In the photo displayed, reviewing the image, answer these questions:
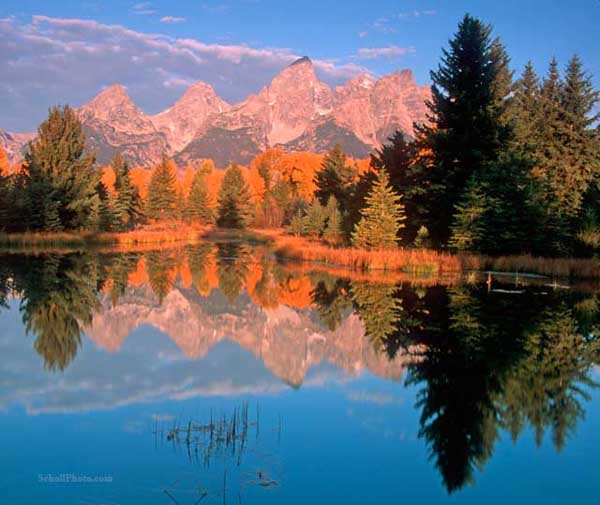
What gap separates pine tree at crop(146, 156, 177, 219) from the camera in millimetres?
76625

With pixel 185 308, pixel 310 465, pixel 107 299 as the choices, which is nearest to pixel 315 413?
pixel 310 465

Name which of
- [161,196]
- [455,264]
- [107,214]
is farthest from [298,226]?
[161,196]

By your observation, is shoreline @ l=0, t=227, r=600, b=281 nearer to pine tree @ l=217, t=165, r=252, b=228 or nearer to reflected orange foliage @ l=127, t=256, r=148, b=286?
reflected orange foliage @ l=127, t=256, r=148, b=286

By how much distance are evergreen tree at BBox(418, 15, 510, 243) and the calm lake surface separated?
13195 millimetres

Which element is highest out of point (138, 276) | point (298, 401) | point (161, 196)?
point (161, 196)

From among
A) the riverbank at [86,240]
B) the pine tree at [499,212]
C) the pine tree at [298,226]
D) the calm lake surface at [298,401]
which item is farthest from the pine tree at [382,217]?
the riverbank at [86,240]

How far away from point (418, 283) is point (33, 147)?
31941 millimetres

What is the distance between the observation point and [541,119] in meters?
37.0

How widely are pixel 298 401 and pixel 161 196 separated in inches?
2771

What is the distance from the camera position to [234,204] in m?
77.3

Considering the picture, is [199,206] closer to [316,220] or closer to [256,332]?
[316,220]

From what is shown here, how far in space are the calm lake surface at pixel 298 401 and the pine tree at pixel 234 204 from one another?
191 feet

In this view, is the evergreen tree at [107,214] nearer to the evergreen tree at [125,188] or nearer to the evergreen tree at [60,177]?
the evergreen tree at [60,177]

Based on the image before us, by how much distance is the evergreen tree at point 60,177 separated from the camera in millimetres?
40875
